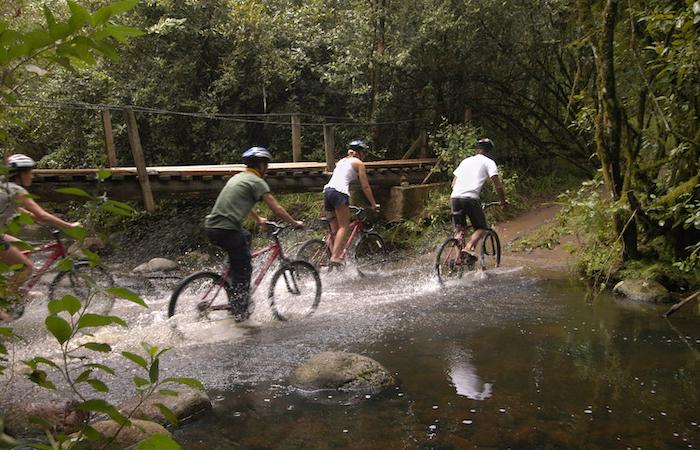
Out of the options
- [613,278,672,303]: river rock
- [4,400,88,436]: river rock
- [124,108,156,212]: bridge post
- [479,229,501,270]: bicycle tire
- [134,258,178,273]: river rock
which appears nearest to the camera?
[4,400,88,436]: river rock

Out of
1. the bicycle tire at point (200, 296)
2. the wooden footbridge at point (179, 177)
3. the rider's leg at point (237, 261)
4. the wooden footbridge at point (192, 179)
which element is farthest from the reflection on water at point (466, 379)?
the wooden footbridge at point (192, 179)

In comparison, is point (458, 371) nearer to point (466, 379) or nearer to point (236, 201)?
point (466, 379)

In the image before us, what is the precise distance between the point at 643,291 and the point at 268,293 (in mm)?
5143

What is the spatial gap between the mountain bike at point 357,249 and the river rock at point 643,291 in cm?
429

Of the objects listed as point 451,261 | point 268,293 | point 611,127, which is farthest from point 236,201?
point 611,127

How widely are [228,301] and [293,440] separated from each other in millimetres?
2875

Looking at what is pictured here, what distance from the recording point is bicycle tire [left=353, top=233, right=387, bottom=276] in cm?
1060

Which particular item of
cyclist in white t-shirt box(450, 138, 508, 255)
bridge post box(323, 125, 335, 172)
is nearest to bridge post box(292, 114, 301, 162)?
bridge post box(323, 125, 335, 172)

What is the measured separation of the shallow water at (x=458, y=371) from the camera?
13.7 feet

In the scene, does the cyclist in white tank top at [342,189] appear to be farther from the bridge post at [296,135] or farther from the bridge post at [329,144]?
the bridge post at [296,135]

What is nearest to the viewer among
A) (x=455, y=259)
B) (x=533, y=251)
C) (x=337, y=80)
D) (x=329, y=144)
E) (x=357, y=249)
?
(x=455, y=259)

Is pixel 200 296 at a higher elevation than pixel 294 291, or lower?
higher

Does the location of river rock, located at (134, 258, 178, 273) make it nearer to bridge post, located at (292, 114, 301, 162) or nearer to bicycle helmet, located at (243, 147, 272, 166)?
bridge post, located at (292, 114, 301, 162)

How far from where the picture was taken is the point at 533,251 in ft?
37.7
